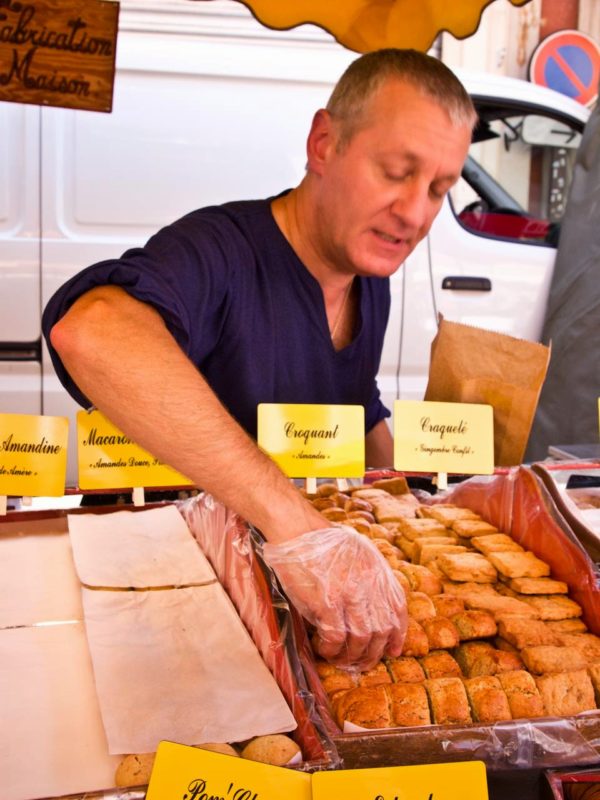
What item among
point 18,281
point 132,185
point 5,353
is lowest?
point 5,353

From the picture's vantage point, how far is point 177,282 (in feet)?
5.49

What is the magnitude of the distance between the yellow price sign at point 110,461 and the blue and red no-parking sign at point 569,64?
6.43 m

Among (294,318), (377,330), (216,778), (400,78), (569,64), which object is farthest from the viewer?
(569,64)

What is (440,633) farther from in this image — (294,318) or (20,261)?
(20,261)

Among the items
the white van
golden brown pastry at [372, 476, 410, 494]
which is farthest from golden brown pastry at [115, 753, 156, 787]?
the white van

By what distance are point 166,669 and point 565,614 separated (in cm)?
72

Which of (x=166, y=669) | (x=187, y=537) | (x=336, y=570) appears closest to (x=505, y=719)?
(x=336, y=570)

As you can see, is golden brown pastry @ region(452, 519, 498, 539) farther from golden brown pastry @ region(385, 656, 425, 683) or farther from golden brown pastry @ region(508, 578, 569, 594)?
golden brown pastry @ region(385, 656, 425, 683)

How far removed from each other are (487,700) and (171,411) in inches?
26.0

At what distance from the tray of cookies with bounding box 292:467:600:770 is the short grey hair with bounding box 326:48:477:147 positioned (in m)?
0.80

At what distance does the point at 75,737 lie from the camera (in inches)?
44.8

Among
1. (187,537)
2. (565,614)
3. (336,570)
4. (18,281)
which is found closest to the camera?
(336,570)

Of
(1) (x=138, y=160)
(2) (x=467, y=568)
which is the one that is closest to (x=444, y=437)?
(2) (x=467, y=568)

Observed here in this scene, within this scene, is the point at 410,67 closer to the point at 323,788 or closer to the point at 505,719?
the point at 505,719
